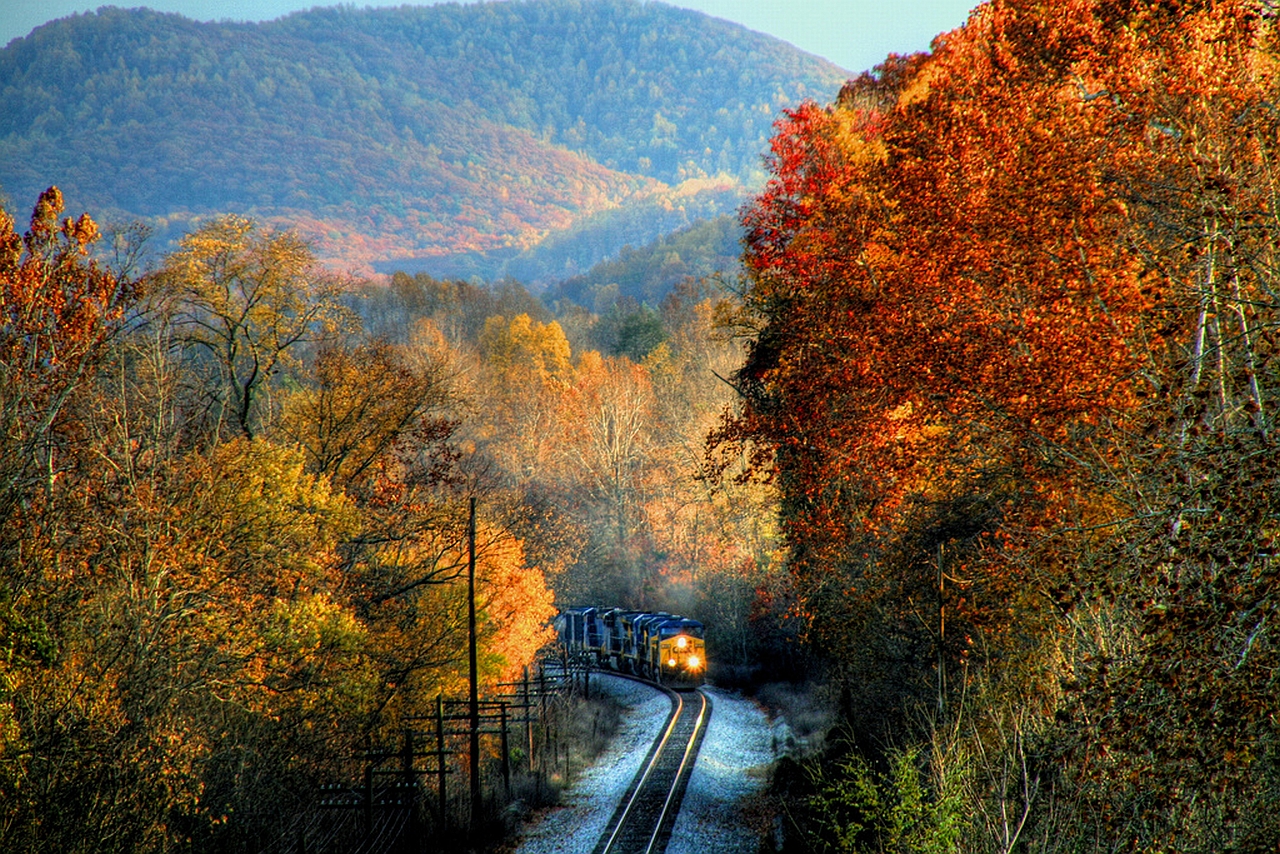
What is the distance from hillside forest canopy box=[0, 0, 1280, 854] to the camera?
20.9 feet

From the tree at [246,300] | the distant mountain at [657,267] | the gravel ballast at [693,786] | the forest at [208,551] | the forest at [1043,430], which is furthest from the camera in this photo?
the distant mountain at [657,267]

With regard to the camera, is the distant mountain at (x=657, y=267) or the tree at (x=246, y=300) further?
the distant mountain at (x=657, y=267)

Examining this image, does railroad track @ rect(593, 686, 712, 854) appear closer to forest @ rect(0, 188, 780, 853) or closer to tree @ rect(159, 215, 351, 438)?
forest @ rect(0, 188, 780, 853)

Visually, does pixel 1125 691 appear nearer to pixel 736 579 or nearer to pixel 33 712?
pixel 33 712

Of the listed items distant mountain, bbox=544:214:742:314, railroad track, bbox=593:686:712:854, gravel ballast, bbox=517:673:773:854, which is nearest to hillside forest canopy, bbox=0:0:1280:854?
gravel ballast, bbox=517:673:773:854

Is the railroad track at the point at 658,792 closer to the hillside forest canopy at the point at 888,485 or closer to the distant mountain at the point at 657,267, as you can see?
the hillside forest canopy at the point at 888,485

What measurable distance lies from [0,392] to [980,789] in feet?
45.3

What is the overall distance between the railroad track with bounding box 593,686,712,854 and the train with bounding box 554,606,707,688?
569cm

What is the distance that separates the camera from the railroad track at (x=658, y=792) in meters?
17.0

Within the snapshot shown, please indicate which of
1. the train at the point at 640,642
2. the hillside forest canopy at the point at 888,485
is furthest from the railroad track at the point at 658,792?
the train at the point at 640,642

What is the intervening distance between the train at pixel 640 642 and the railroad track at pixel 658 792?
569 centimetres

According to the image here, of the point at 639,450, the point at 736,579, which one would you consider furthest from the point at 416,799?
the point at 639,450

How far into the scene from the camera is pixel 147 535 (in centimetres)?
1508

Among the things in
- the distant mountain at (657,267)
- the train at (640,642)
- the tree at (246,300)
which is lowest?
the train at (640,642)
